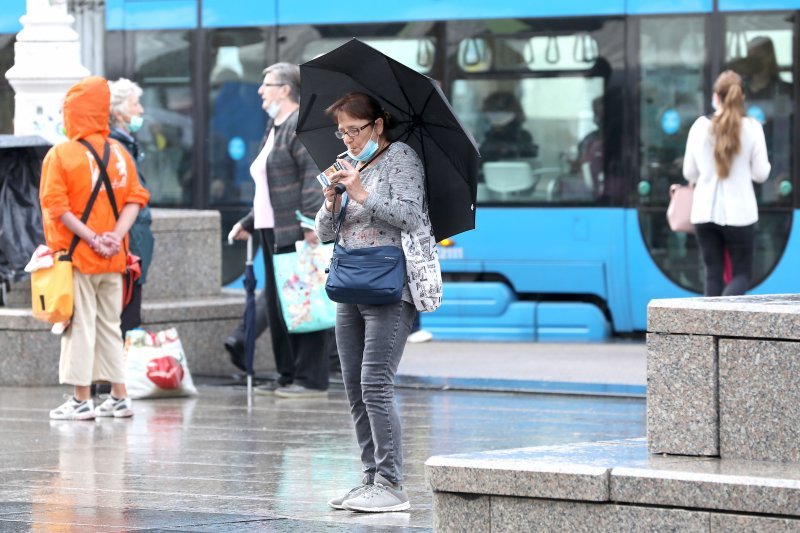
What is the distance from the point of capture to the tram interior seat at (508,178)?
15.5m

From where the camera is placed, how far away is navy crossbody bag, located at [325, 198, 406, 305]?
672 centimetres

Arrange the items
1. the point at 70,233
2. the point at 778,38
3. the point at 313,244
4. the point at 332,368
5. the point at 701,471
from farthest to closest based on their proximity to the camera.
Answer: the point at 778,38 < the point at 332,368 < the point at 313,244 < the point at 70,233 < the point at 701,471

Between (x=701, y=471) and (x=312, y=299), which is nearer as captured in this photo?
(x=701, y=471)

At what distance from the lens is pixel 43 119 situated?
12648 mm

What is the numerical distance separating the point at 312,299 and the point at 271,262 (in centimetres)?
48

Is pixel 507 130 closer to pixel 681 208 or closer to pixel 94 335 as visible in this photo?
pixel 681 208

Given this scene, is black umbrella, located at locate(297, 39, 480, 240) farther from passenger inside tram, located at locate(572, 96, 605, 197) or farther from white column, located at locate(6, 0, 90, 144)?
passenger inside tram, located at locate(572, 96, 605, 197)

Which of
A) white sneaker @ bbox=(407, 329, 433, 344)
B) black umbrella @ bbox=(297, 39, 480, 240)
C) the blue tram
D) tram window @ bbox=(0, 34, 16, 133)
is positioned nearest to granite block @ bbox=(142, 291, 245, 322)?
white sneaker @ bbox=(407, 329, 433, 344)

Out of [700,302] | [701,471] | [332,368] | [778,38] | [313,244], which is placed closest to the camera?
[701,471]

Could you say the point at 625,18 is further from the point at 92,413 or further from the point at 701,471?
the point at 701,471

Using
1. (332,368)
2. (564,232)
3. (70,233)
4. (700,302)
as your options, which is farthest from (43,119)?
(700,302)

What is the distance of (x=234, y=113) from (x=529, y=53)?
2845 mm

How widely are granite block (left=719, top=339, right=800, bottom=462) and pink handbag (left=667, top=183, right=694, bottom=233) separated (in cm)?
755

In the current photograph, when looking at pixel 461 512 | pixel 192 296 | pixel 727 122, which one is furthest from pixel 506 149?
pixel 461 512
